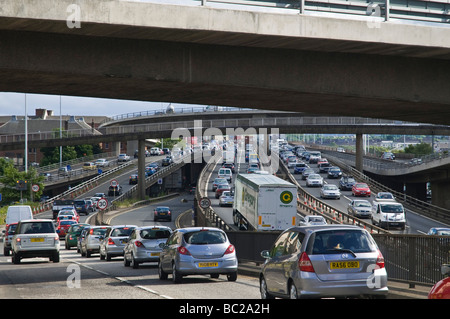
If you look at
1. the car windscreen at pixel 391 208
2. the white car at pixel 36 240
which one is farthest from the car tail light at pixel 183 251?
the car windscreen at pixel 391 208

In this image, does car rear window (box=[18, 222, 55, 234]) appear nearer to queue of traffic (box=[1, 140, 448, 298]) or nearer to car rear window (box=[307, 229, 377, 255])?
queue of traffic (box=[1, 140, 448, 298])

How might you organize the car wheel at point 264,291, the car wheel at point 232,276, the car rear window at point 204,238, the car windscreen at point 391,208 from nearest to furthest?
the car wheel at point 264,291, the car rear window at point 204,238, the car wheel at point 232,276, the car windscreen at point 391,208

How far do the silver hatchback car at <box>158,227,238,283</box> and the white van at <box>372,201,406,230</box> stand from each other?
109ft

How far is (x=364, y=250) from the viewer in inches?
523

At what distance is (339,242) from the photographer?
13.3m

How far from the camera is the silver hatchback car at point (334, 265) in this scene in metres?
12.9

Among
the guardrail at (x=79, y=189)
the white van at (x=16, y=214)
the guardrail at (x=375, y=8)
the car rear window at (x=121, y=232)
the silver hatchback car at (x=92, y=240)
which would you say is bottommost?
the guardrail at (x=79, y=189)

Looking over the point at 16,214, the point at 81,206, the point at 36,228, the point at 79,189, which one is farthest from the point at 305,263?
the point at 79,189

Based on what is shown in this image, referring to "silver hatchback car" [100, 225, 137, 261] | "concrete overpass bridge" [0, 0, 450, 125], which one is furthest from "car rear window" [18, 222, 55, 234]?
"concrete overpass bridge" [0, 0, 450, 125]

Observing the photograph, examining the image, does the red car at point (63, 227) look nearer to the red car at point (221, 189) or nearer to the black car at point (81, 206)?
the black car at point (81, 206)

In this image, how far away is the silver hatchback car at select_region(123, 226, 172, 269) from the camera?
25.7 metres

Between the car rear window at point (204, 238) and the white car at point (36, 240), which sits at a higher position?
the car rear window at point (204, 238)

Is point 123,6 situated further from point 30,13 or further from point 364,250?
point 364,250
